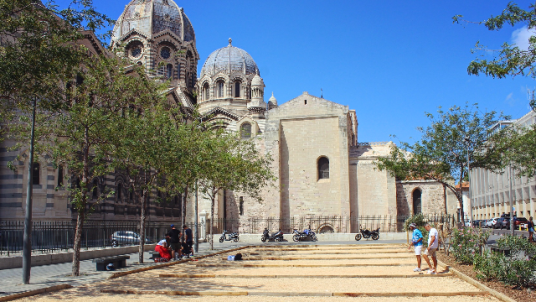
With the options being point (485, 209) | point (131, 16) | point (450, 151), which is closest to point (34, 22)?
point (450, 151)

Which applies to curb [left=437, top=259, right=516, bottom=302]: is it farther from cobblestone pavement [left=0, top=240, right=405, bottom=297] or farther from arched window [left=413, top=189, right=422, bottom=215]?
arched window [left=413, top=189, right=422, bottom=215]

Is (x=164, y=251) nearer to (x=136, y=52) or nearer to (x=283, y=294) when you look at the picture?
(x=283, y=294)

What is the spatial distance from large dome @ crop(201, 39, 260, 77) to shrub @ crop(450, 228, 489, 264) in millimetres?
36845

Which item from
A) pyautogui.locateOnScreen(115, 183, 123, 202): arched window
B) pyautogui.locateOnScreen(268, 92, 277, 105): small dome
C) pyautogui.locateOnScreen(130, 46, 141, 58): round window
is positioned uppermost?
pyautogui.locateOnScreen(130, 46, 141, 58): round window

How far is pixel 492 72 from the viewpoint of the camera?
30.4 feet

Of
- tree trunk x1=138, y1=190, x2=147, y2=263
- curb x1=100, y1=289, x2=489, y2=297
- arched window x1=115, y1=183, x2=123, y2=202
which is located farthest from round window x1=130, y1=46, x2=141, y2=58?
curb x1=100, y1=289, x2=489, y2=297

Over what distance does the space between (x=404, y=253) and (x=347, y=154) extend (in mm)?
17280

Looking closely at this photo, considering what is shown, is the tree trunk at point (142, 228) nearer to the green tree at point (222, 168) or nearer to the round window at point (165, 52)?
the green tree at point (222, 168)

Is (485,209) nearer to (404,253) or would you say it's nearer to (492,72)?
(404,253)

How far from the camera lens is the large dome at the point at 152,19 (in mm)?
44438

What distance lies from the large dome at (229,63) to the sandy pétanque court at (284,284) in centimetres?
3562

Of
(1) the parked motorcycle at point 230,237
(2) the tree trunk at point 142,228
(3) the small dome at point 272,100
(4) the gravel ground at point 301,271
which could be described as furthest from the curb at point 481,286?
(3) the small dome at point 272,100

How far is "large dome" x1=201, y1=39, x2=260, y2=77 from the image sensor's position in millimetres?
49219

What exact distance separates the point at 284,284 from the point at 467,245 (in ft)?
20.7
